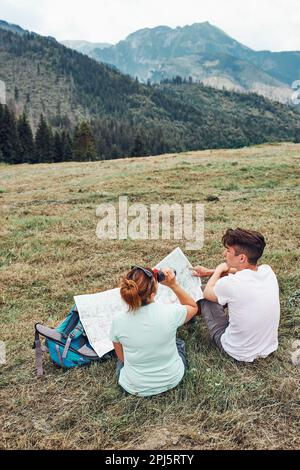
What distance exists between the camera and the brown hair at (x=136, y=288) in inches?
172

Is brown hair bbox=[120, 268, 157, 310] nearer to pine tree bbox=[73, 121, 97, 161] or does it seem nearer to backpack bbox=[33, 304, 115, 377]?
backpack bbox=[33, 304, 115, 377]

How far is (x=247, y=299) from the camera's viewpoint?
5094 mm

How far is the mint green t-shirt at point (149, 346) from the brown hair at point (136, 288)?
16cm

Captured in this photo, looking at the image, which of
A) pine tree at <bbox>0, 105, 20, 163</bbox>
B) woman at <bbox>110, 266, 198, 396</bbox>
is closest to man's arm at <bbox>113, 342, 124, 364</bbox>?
woman at <bbox>110, 266, 198, 396</bbox>

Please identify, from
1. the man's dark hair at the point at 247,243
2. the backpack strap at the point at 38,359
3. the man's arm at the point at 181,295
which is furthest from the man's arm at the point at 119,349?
the man's dark hair at the point at 247,243

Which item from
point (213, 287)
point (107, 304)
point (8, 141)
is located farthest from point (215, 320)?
point (8, 141)

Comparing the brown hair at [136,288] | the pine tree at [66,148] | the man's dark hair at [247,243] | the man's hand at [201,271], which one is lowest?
the pine tree at [66,148]

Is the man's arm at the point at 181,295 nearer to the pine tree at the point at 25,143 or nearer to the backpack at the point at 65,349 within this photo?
the backpack at the point at 65,349

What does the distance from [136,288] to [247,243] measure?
5.85ft

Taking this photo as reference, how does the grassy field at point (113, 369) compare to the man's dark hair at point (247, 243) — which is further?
the man's dark hair at point (247, 243)

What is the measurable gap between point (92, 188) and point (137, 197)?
4028 mm

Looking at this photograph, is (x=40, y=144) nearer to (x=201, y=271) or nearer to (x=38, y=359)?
(x=201, y=271)

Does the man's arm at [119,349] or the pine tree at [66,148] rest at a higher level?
the man's arm at [119,349]
